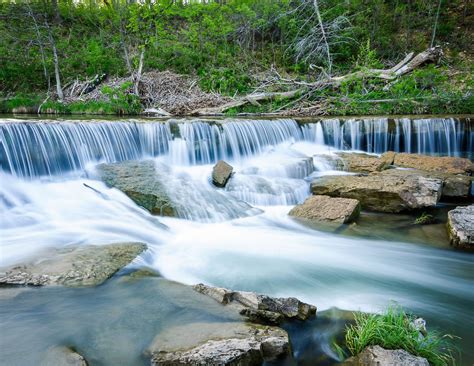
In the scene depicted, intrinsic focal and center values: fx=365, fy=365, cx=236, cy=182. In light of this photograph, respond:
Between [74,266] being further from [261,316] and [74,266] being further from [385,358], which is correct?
[385,358]

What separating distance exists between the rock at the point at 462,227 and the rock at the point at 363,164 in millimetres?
2773

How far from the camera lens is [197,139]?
30.7 feet

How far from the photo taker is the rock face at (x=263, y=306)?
3197 mm

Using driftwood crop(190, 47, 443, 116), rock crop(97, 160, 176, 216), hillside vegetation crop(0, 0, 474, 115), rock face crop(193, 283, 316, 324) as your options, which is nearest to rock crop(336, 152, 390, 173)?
hillside vegetation crop(0, 0, 474, 115)

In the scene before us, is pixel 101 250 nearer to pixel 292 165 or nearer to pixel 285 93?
pixel 292 165

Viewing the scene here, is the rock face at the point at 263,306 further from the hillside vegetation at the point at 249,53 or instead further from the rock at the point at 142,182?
the hillside vegetation at the point at 249,53

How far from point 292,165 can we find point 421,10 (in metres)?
13.7

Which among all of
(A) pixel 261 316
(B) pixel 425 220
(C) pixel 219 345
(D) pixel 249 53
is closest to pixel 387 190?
(B) pixel 425 220

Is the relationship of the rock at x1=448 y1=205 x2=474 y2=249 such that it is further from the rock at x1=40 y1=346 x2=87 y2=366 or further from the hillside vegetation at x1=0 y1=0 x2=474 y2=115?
the hillside vegetation at x1=0 y1=0 x2=474 y2=115

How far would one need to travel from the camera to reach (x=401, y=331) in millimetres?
2846

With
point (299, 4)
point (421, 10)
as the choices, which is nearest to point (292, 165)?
point (299, 4)

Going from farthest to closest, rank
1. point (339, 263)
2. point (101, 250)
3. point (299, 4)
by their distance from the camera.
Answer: point (299, 4), point (339, 263), point (101, 250)

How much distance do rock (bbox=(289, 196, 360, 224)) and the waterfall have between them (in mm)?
3311

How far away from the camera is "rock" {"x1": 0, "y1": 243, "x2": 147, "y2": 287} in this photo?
149 inches
